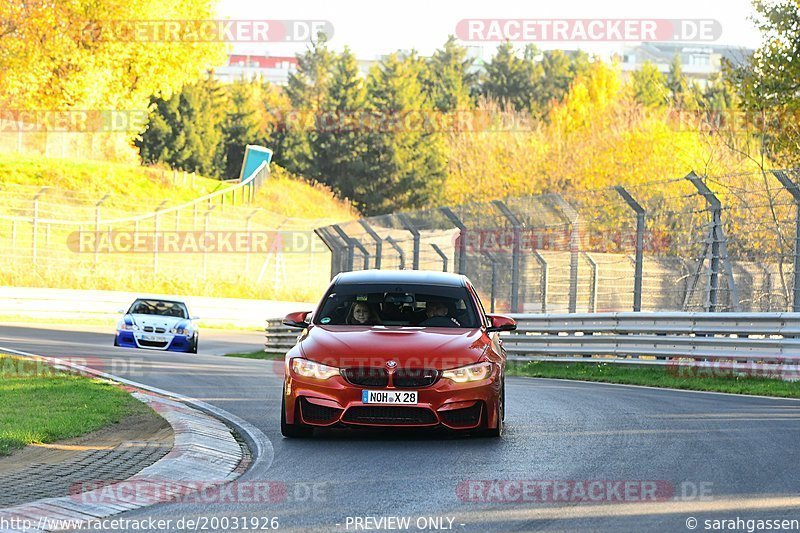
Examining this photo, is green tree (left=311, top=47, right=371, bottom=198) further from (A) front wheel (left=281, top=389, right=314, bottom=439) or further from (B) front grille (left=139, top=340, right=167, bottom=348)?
(A) front wheel (left=281, top=389, right=314, bottom=439)

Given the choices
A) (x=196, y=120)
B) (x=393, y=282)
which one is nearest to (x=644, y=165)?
(x=196, y=120)

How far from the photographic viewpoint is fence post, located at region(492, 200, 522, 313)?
69.6 ft

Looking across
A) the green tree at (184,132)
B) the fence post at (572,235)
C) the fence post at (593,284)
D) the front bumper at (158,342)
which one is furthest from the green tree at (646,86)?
the fence post at (572,235)

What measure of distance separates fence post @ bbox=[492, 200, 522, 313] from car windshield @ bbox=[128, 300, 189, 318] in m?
8.88

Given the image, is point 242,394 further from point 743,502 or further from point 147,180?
point 147,180

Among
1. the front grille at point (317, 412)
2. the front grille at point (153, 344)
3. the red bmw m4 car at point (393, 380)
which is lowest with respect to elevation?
the front grille at point (153, 344)

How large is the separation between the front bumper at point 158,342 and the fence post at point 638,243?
11141 mm

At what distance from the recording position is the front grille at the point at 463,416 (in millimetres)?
9977

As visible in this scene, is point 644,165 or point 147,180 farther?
point 147,180

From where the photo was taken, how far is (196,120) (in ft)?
229

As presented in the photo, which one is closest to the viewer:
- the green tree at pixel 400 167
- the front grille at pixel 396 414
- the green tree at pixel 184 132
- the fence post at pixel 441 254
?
the front grille at pixel 396 414

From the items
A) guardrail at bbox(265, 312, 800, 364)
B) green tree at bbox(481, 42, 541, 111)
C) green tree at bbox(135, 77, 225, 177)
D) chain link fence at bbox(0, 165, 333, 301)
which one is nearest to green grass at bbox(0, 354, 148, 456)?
guardrail at bbox(265, 312, 800, 364)

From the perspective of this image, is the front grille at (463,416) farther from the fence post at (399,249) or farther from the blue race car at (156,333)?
the blue race car at (156,333)

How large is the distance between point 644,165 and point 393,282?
44.7 m
